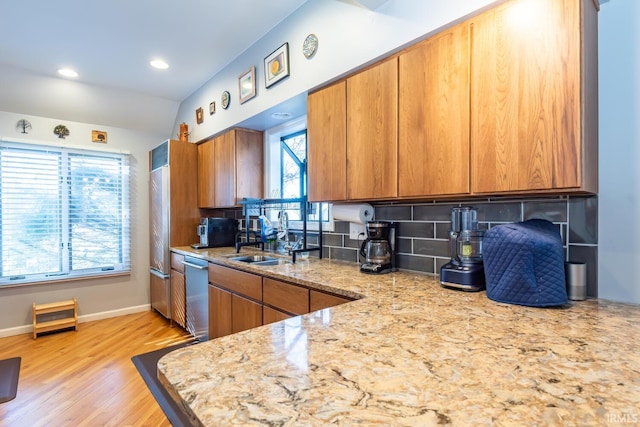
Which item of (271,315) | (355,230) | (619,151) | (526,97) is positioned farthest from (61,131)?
(619,151)

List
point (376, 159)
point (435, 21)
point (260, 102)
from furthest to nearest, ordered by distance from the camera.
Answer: point (260, 102) < point (376, 159) < point (435, 21)

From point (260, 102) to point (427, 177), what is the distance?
1.68m

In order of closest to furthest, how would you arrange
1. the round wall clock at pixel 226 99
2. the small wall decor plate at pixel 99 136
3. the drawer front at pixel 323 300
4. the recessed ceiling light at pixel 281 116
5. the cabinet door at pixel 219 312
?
the drawer front at pixel 323 300
the cabinet door at pixel 219 312
the recessed ceiling light at pixel 281 116
the round wall clock at pixel 226 99
the small wall decor plate at pixel 99 136

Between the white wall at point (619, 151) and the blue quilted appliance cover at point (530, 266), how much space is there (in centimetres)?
25

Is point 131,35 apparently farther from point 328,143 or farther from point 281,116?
point 328,143

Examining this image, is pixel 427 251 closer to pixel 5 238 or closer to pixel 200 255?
pixel 200 255

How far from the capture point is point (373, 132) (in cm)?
175

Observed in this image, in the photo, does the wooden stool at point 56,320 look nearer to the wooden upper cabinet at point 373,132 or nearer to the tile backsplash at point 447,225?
the tile backsplash at point 447,225

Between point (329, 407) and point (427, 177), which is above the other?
point (427, 177)

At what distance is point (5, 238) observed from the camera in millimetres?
3254

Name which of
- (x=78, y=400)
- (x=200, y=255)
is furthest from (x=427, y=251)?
(x=78, y=400)

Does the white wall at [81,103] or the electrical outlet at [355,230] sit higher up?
the white wall at [81,103]

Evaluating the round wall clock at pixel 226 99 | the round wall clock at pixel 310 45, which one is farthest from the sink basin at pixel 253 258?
the round wall clock at pixel 310 45

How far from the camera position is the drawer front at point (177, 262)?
10.7 ft
